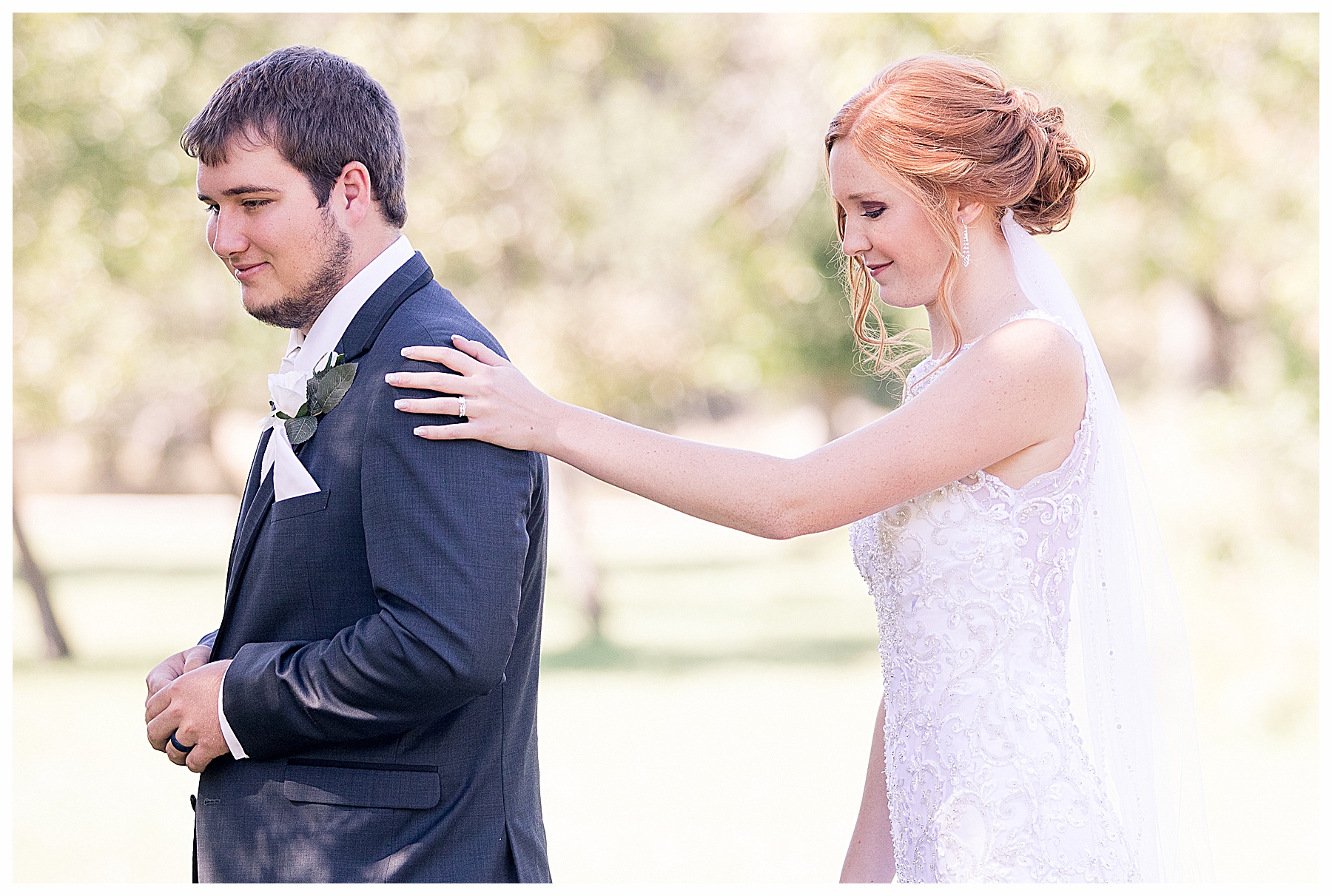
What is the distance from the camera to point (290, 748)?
2.23 m

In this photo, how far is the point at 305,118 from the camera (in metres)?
2.40

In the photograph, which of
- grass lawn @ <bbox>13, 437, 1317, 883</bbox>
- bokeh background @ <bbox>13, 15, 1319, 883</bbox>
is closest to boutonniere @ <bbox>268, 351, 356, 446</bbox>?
bokeh background @ <bbox>13, 15, 1319, 883</bbox>

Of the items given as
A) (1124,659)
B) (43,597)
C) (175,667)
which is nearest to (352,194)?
(175,667)

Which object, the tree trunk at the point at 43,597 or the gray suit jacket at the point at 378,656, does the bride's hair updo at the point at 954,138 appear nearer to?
the gray suit jacket at the point at 378,656

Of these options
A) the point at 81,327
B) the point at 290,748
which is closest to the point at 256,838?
the point at 290,748

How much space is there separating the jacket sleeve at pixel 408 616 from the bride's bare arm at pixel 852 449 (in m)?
0.21

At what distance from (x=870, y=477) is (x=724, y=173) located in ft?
45.0

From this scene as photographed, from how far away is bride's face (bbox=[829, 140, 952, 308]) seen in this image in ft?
8.50

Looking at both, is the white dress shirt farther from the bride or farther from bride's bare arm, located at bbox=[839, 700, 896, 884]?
bride's bare arm, located at bbox=[839, 700, 896, 884]

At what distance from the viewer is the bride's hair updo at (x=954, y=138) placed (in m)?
2.55

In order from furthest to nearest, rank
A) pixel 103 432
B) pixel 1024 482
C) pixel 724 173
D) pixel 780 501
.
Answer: pixel 103 432 < pixel 724 173 < pixel 1024 482 < pixel 780 501

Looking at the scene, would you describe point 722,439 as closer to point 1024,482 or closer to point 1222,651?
point 1222,651

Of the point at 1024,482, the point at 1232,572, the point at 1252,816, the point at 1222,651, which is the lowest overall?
the point at 1252,816

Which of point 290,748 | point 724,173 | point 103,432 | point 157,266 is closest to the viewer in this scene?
point 290,748
